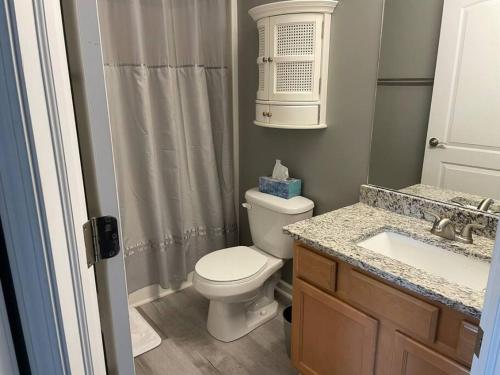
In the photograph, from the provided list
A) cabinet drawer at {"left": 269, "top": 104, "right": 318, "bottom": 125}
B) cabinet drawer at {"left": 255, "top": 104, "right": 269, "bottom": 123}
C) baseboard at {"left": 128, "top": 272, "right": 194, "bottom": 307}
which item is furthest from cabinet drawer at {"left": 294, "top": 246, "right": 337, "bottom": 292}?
baseboard at {"left": 128, "top": 272, "right": 194, "bottom": 307}

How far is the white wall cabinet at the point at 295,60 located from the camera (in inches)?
71.2

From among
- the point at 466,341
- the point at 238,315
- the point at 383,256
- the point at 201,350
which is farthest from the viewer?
the point at 238,315

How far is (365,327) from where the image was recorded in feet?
4.51

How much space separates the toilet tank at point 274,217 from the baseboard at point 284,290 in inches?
14.6

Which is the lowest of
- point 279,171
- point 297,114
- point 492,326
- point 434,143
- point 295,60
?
point 279,171

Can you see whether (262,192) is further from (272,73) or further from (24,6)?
(24,6)

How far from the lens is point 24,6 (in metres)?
0.54

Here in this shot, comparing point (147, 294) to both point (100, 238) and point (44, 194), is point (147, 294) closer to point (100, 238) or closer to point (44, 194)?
point (100, 238)

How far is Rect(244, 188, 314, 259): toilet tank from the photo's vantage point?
2.07 m

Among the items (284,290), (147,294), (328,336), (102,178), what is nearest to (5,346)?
(102,178)

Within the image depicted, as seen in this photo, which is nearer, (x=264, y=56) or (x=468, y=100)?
(x=468, y=100)

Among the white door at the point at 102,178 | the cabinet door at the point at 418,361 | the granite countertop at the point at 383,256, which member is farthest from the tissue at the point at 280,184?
the white door at the point at 102,178

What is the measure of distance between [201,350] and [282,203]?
3.03 ft

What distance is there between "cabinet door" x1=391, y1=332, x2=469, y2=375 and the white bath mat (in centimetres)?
133
